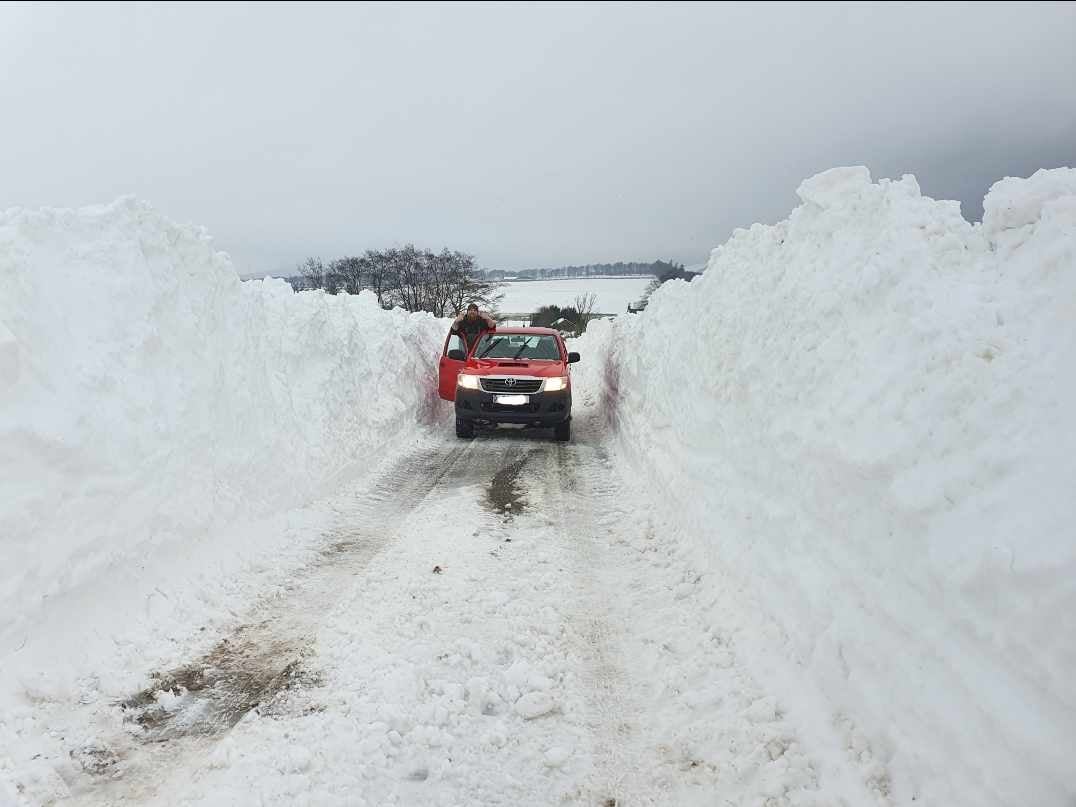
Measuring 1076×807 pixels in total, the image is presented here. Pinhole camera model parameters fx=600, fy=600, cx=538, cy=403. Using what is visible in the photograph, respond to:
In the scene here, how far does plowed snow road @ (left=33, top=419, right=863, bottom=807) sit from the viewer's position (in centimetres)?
263

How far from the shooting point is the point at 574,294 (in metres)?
88.1

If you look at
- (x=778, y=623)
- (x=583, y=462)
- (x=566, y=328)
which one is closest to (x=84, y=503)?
(x=778, y=623)

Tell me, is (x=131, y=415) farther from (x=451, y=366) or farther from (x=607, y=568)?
(x=451, y=366)

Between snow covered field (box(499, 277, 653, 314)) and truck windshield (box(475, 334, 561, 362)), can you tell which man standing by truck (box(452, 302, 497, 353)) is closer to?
truck windshield (box(475, 334, 561, 362))

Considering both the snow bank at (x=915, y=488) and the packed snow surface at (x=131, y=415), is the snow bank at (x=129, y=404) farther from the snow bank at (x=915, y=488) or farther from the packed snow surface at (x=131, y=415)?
the snow bank at (x=915, y=488)

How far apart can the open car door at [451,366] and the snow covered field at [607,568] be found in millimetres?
5030

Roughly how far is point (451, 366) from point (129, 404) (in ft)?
23.0

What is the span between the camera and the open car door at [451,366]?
11.3 m

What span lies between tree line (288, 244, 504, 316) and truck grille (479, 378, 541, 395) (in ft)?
152

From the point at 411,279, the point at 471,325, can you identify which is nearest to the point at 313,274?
the point at 411,279

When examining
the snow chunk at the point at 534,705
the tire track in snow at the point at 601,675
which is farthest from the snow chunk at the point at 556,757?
the snow chunk at the point at 534,705

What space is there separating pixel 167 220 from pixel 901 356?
642 cm

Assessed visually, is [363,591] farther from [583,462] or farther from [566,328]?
[566,328]

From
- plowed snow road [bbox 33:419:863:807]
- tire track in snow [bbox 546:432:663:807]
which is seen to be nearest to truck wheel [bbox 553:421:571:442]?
tire track in snow [bbox 546:432:663:807]
